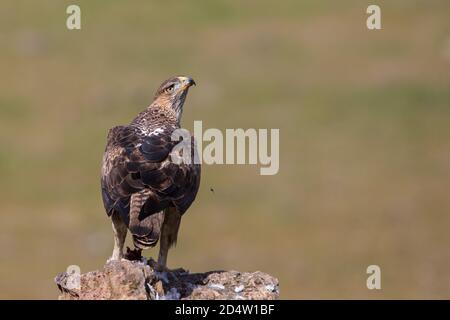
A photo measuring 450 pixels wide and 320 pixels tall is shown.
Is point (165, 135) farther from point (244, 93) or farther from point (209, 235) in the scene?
point (244, 93)

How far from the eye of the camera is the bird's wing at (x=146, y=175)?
1216cm

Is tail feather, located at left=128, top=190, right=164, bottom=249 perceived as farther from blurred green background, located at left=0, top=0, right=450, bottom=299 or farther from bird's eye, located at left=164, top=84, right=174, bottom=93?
blurred green background, located at left=0, top=0, right=450, bottom=299

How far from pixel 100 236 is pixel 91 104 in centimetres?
999

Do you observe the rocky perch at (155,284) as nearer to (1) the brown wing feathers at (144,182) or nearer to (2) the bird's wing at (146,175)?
(1) the brown wing feathers at (144,182)

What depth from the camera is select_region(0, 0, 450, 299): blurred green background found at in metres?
34.1

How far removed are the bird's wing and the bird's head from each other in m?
1.80

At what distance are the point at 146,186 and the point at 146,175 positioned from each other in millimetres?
144

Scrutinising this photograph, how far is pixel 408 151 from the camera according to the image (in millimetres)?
40562

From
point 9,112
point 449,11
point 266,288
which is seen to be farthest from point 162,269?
point 449,11

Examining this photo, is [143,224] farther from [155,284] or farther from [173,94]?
[173,94]

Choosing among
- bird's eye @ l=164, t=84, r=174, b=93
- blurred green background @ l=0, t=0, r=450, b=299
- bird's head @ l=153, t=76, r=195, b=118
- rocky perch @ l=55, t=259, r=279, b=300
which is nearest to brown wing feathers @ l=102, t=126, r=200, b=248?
rocky perch @ l=55, t=259, r=279, b=300

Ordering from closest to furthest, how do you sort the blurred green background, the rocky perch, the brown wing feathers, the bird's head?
1. the rocky perch
2. the brown wing feathers
3. the bird's head
4. the blurred green background

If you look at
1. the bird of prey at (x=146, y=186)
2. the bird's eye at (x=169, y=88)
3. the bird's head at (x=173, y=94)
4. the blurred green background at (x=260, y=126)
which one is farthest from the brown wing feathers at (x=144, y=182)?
the blurred green background at (x=260, y=126)

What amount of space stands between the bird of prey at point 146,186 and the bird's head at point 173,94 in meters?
1.34
